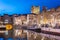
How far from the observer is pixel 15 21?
13.1m

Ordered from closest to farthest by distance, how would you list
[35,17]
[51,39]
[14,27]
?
[51,39]
[35,17]
[14,27]

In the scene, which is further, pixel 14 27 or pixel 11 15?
pixel 11 15

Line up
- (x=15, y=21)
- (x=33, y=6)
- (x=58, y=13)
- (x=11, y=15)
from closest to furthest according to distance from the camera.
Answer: (x=58, y=13) < (x=33, y=6) < (x=15, y=21) < (x=11, y=15)

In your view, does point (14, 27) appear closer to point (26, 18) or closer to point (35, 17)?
point (26, 18)

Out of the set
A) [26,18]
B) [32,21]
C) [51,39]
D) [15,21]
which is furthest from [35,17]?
[51,39]

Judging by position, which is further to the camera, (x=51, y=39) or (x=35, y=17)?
(x=35, y=17)

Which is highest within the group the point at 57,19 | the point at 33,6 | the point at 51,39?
the point at 33,6

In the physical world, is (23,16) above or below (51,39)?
above

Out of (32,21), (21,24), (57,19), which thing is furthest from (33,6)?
(57,19)

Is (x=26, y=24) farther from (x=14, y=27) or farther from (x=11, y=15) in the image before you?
(x=11, y=15)

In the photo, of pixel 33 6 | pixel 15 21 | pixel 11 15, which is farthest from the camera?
pixel 11 15

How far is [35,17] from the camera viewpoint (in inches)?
410

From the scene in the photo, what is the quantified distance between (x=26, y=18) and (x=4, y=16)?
2550 mm

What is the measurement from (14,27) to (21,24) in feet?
2.08
